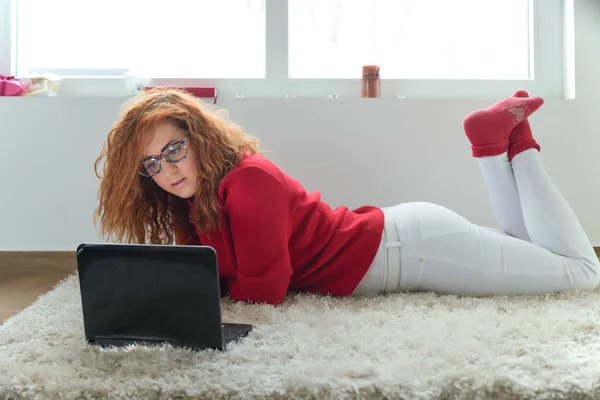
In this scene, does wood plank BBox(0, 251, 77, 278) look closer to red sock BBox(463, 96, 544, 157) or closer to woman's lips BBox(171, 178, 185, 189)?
woman's lips BBox(171, 178, 185, 189)

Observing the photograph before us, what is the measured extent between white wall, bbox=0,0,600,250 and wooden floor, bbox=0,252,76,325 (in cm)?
4

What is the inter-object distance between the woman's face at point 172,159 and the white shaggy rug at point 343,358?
29 centimetres

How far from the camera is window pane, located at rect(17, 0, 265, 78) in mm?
2074

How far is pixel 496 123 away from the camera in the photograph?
55.3 inches

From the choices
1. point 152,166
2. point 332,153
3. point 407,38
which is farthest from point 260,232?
point 407,38

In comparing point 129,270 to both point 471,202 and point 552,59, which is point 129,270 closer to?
point 471,202

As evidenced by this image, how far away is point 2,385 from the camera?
83cm

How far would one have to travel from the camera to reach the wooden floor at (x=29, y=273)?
5.13ft

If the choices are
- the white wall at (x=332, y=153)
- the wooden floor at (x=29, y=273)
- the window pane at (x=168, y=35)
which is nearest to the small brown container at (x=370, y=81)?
the white wall at (x=332, y=153)

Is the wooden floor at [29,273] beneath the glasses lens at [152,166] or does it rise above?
beneath

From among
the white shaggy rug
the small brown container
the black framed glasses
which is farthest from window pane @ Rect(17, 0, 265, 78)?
the white shaggy rug

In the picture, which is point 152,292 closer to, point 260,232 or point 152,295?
point 152,295

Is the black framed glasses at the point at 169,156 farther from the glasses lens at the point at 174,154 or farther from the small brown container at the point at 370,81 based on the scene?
the small brown container at the point at 370,81

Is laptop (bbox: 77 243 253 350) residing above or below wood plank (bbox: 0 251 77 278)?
above
